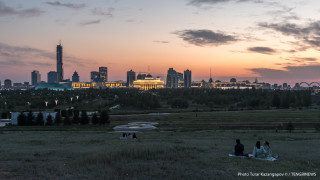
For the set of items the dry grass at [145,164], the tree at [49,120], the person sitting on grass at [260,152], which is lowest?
the tree at [49,120]

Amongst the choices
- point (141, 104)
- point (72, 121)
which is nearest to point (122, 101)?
point (141, 104)

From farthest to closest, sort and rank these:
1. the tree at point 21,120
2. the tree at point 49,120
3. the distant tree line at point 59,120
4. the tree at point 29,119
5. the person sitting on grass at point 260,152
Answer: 1. the tree at point 29,119
2. the tree at point 21,120
3. the tree at point 49,120
4. the distant tree line at point 59,120
5. the person sitting on grass at point 260,152

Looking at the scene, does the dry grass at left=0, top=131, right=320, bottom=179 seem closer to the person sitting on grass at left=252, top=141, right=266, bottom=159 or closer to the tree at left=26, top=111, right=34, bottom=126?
the person sitting on grass at left=252, top=141, right=266, bottom=159

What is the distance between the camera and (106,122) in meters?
55.1

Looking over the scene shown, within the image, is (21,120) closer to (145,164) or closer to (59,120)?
(59,120)

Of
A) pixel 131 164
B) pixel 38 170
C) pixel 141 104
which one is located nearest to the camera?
pixel 38 170

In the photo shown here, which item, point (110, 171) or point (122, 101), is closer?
point (110, 171)

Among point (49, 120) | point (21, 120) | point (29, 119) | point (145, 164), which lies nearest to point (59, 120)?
point (49, 120)

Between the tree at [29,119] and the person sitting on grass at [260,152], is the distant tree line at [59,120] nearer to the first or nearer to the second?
the tree at [29,119]

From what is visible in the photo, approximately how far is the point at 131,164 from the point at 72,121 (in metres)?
41.5

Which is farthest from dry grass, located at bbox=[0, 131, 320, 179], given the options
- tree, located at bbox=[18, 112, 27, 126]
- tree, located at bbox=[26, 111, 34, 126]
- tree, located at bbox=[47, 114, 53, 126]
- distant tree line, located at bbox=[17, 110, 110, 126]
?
tree, located at bbox=[18, 112, 27, 126]

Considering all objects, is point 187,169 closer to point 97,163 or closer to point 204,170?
point 204,170

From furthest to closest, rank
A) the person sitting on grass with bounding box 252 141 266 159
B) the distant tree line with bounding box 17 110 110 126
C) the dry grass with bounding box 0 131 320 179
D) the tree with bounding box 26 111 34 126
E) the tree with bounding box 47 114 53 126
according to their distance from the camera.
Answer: the tree with bounding box 26 111 34 126 → the tree with bounding box 47 114 53 126 → the distant tree line with bounding box 17 110 110 126 → the person sitting on grass with bounding box 252 141 266 159 → the dry grass with bounding box 0 131 320 179

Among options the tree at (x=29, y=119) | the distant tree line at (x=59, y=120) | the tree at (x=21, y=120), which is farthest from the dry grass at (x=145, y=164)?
the tree at (x=21, y=120)
